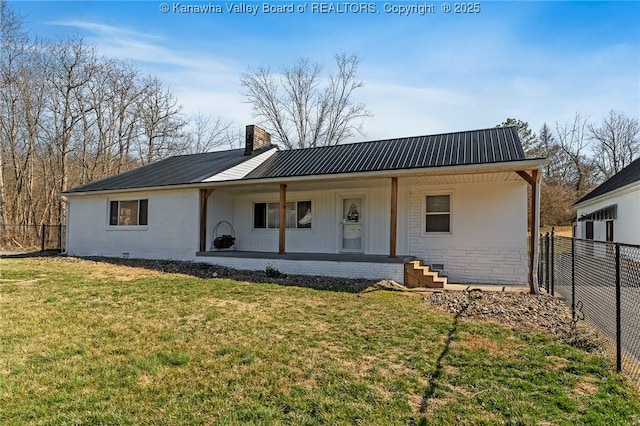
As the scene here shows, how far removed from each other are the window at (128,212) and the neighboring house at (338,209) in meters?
0.05

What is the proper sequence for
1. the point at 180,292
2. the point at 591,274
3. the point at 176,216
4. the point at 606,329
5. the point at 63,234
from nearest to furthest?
the point at 606,329
the point at 591,274
the point at 180,292
the point at 176,216
the point at 63,234

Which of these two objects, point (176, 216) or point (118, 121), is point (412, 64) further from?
point (118, 121)

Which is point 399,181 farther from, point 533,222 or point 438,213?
point 533,222

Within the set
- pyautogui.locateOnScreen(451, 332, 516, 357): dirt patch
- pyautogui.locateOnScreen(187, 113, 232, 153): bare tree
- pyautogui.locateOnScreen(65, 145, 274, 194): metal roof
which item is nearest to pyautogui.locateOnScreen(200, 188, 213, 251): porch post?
pyautogui.locateOnScreen(65, 145, 274, 194): metal roof

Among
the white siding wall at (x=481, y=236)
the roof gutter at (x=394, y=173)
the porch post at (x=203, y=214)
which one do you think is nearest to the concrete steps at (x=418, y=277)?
the white siding wall at (x=481, y=236)

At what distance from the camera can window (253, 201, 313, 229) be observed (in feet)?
41.8

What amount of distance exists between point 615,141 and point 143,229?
4111 centimetres

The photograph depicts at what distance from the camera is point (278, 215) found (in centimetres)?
1314

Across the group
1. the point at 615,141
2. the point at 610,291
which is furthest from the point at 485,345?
the point at 615,141

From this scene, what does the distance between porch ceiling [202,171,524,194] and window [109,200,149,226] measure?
3165mm

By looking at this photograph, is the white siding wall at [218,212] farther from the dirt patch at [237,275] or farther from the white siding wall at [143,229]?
the dirt patch at [237,275]

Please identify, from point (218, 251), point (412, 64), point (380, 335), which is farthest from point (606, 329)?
point (218, 251)

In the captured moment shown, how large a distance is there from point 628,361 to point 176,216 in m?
11.9

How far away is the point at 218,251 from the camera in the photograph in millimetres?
12109
